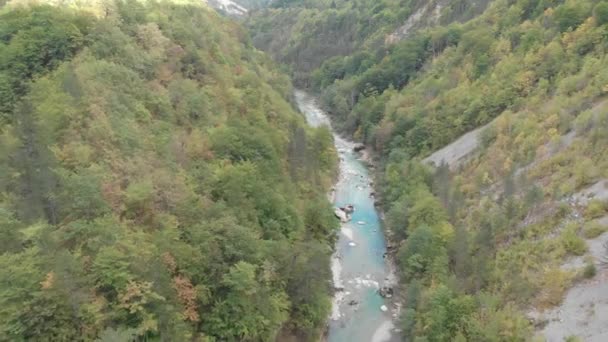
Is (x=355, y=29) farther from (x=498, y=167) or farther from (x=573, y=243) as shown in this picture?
(x=573, y=243)

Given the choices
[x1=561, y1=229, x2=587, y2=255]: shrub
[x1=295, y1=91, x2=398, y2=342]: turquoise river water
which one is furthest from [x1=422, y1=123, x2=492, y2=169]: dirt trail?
[x1=561, y1=229, x2=587, y2=255]: shrub

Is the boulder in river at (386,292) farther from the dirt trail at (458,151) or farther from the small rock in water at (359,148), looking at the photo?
the small rock in water at (359,148)

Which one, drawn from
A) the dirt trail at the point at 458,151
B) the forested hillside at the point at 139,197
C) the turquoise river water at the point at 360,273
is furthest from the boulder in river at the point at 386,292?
the dirt trail at the point at 458,151

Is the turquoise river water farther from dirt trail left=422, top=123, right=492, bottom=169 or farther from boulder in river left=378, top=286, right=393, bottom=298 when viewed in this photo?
dirt trail left=422, top=123, right=492, bottom=169

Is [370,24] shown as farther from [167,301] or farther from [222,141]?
[167,301]

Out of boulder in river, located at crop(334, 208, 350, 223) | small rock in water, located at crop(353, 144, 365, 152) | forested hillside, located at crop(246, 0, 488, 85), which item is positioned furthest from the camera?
forested hillside, located at crop(246, 0, 488, 85)

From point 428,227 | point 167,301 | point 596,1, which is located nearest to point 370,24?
point 596,1

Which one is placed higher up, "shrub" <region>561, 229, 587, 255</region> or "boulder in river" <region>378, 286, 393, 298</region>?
"shrub" <region>561, 229, 587, 255</region>
